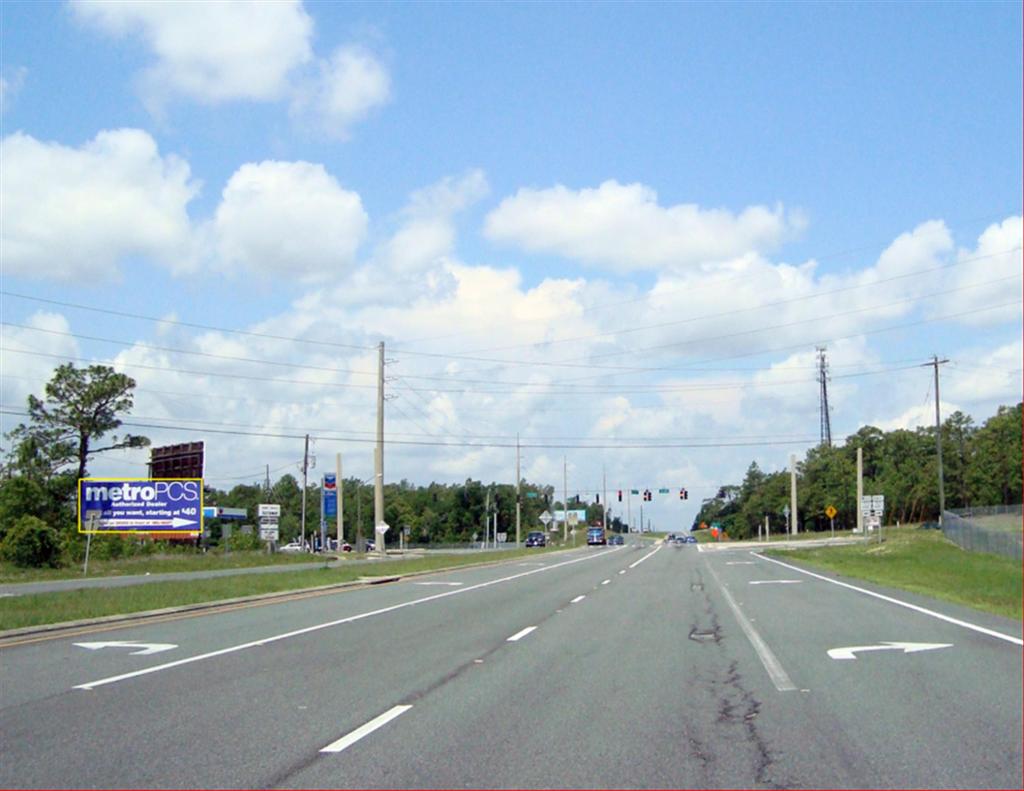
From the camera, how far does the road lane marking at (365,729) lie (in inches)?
366

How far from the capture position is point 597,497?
132750mm

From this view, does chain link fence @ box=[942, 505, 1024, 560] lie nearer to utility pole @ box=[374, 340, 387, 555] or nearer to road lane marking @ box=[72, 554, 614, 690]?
road lane marking @ box=[72, 554, 614, 690]

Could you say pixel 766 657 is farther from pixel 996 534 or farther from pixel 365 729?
pixel 365 729

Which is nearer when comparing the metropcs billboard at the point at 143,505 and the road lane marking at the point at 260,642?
the road lane marking at the point at 260,642

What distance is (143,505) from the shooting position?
200 feet

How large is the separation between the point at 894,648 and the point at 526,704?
22.5 feet

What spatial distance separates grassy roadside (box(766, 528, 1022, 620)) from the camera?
55.3 feet

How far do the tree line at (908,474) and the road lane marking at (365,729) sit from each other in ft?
69.9

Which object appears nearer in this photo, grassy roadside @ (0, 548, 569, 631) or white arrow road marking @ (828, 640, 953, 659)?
white arrow road marking @ (828, 640, 953, 659)

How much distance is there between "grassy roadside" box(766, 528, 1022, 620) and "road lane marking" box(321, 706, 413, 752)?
307 inches

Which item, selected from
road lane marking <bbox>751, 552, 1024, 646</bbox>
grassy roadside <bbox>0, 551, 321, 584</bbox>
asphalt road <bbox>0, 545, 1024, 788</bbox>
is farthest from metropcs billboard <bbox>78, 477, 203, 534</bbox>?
asphalt road <bbox>0, 545, 1024, 788</bbox>

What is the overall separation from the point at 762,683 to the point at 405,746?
5.08 m

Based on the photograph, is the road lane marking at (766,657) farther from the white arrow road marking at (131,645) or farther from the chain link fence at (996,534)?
the white arrow road marking at (131,645)

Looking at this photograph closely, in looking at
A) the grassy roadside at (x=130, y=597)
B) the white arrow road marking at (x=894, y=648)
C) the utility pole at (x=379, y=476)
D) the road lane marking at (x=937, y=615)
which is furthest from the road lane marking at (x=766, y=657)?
the utility pole at (x=379, y=476)
